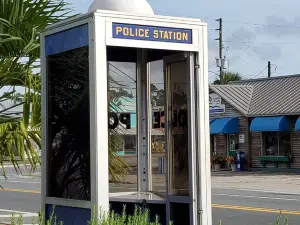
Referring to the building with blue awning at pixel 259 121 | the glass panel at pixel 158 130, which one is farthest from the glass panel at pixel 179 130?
the building with blue awning at pixel 259 121

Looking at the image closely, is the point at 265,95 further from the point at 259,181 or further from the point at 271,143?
the point at 259,181

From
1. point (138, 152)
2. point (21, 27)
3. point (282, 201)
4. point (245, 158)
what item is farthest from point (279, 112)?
point (21, 27)

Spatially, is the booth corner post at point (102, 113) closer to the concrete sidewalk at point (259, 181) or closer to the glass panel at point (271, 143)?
the concrete sidewalk at point (259, 181)

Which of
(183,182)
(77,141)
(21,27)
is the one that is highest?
(21,27)

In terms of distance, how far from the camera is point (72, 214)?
20.5 ft

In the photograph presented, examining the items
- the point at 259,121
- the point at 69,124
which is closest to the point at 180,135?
the point at 69,124

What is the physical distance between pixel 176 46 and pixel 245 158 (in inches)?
1057

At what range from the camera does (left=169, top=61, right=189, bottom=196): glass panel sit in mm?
6945

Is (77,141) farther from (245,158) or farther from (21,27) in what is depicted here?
(245,158)

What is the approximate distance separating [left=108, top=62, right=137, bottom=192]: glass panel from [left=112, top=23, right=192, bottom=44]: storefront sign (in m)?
1.50

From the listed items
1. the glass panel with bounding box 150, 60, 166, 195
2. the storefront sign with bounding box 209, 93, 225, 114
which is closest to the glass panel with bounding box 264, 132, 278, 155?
the storefront sign with bounding box 209, 93, 225, 114

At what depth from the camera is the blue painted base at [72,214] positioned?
19.8 ft

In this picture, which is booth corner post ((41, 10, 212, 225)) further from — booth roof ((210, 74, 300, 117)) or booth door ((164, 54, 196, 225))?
booth roof ((210, 74, 300, 117))

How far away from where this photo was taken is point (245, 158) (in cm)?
3266
